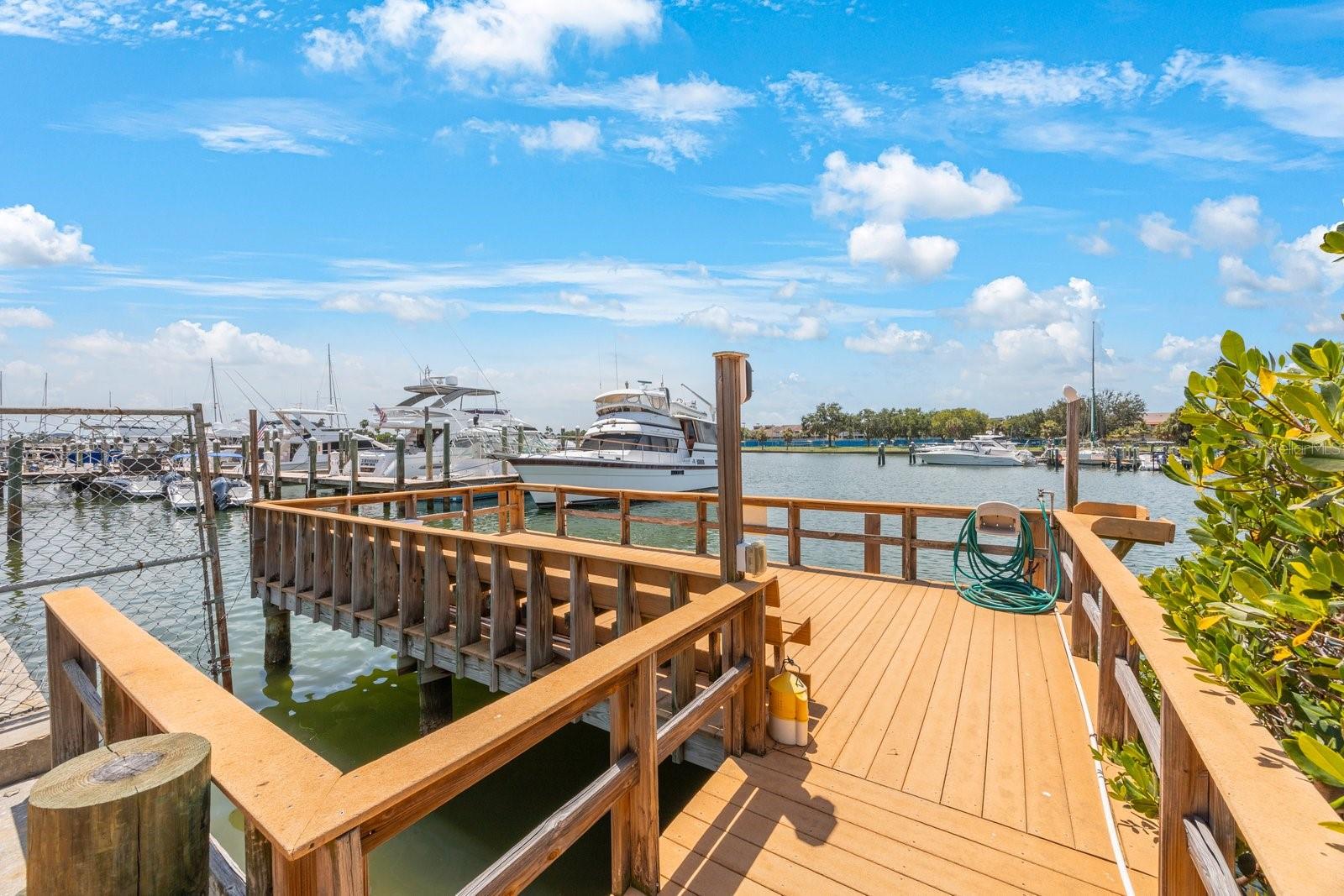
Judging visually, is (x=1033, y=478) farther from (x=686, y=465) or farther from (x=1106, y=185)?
(x=1106, y=185)

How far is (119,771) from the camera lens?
1.12m

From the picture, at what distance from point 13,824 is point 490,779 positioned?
8.98 ft

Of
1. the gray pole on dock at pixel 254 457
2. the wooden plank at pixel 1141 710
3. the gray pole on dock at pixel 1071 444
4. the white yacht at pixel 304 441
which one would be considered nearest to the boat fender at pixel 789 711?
the wooden plank at pixel 1141 710

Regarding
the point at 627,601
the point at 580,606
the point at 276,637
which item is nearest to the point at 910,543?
the point at 627,601

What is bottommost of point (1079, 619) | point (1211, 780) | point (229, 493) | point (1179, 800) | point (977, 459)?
point (977, 459)

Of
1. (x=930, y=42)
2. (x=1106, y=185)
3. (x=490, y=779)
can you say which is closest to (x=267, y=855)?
(x=490, y=779)

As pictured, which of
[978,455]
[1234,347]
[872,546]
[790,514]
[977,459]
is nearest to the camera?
[1234,347]

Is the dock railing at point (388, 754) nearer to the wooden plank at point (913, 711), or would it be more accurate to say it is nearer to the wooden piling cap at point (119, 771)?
the wooden piling cap at point (119, 771)

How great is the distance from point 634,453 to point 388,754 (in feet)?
67.7

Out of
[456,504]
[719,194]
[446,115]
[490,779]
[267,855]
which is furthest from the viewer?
[456,504]

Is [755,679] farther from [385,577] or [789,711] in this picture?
[385,577]

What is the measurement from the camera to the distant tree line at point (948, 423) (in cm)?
7000

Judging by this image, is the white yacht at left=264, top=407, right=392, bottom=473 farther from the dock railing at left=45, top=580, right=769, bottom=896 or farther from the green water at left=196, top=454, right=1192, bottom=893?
the dock railing at left=45, top=580, right=769, bottom=896

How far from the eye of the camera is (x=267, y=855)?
3.84ft
